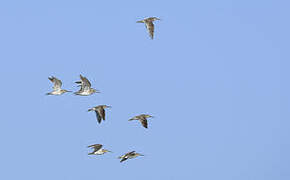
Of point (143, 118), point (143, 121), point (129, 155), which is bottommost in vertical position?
point (129, 155)

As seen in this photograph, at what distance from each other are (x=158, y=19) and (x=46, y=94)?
1341 centimetres

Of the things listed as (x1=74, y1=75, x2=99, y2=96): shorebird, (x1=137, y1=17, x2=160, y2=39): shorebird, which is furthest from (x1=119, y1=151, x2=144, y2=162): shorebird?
(x1=137, y1=17, x2=160, y2=39): shorebird

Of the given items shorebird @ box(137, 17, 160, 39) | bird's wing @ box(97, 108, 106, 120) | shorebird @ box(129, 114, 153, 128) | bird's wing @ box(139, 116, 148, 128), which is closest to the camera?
bird's wing @ box(97, 108, 106, 120)

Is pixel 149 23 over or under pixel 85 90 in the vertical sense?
over

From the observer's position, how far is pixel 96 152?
86.2m

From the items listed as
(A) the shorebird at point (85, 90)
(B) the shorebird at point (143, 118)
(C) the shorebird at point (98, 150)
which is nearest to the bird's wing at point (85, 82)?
(A) the shorebird at point (85, 90)

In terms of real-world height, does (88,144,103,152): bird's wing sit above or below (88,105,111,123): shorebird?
below

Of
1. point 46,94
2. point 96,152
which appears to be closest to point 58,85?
point 46,94

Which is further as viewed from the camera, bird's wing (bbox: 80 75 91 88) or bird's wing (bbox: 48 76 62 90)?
bird's wing (bbox: 48 76 62 90)

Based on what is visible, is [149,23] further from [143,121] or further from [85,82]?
[143,121]

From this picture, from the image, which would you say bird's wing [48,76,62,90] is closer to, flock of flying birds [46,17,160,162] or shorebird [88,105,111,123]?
flock of flying birds [46,17,160,162]

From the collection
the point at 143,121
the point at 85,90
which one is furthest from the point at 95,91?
the point at 143,121

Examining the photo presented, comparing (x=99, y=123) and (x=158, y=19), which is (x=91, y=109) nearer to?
(x=99, y=123)

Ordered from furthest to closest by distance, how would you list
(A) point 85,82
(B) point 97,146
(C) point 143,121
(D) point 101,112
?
(B) point 97,146, (C) point 143,121, (A) point 85,82, (D) point 101,112
